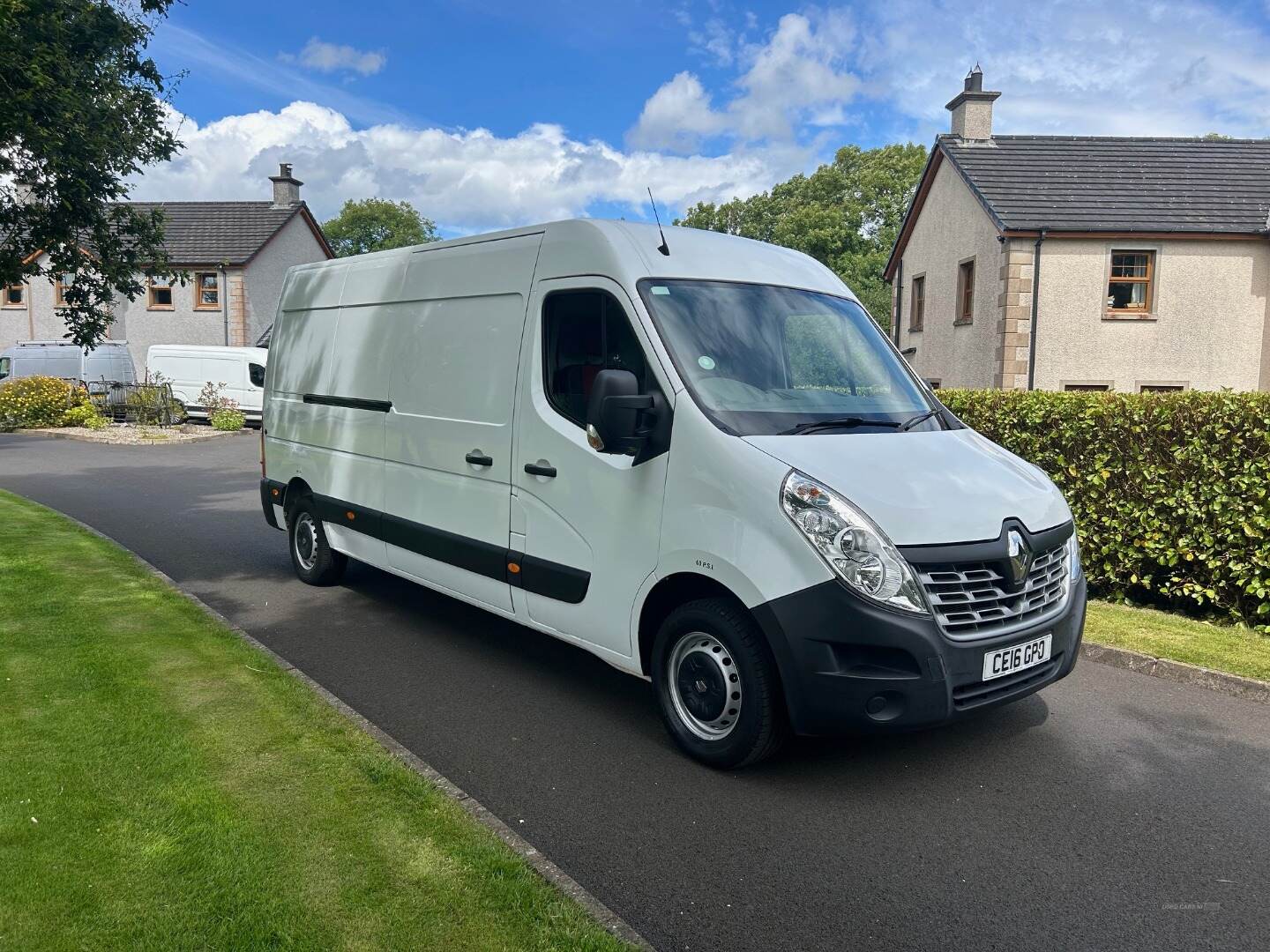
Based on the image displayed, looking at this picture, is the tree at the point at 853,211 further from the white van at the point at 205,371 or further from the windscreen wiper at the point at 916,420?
the windscreen wiper at the point at 916,420

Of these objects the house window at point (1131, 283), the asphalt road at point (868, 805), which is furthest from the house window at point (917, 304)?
the asphalt road at point (868, 805)

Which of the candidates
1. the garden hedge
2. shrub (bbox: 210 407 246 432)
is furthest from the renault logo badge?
shrub (bbox: 210 407 246 432)

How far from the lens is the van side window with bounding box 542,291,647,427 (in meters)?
4.91

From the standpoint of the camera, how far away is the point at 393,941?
2971 mm

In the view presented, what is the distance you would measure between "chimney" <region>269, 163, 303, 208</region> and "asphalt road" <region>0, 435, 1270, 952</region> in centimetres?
3895

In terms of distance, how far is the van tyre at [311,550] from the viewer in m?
7.95

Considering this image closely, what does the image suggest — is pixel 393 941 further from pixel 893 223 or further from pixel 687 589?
pixel 893 223

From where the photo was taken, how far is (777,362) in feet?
15.9

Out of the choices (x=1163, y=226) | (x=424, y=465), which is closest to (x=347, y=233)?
(x=1163, y=226)

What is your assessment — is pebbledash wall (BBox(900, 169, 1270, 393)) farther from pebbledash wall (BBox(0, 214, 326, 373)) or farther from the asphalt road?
pebbledash wall (BBox(0, 214, 326, 373))

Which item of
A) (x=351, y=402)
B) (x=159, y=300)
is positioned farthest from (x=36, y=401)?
(x=351, y=402)

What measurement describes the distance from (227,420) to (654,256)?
2572cm

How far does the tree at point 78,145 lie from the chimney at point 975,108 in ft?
71.8

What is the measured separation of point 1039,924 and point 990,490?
181cm
